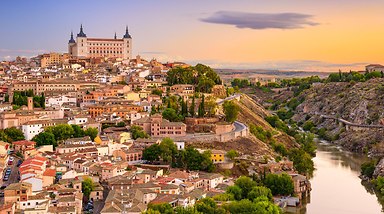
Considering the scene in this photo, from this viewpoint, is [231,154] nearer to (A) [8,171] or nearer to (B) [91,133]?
(B) [91,133]

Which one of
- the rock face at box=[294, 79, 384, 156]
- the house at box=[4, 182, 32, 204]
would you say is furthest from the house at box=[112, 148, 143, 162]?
the rock face at box=[294, 79, 384, 156]

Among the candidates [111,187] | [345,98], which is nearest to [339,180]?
[111,187]

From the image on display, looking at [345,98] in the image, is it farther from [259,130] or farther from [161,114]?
[161,114]

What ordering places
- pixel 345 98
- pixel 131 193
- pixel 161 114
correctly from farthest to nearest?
pixel 345 98, pixel 161 114, pixel 131 193

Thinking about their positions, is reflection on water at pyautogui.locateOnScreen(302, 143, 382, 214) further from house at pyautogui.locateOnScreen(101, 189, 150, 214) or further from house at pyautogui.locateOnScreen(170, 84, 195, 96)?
house at pyautogui.locateOnScreen(170, 84, 195, 96)

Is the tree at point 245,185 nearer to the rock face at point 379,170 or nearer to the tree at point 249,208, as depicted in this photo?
the tree at point 249,208

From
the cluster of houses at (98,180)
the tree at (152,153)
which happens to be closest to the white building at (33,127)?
the cluster of houses at (98,180)
